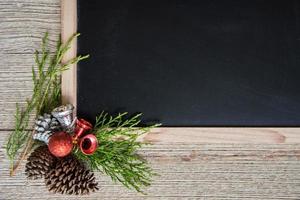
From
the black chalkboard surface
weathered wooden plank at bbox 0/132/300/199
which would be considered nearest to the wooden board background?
weathered wooden plank at bbox 0/132/300/199

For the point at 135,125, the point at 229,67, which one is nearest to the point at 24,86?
the point at 135,125

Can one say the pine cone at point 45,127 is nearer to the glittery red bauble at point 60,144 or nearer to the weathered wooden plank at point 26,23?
the glittery red bauble at point 60,144

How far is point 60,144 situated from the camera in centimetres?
99

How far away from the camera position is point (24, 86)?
1.14 meters

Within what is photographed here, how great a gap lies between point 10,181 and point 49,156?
20cm

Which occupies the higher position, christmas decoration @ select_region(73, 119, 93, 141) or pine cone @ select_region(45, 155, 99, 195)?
christmas decoration @ select_region(73, 119, 93, 141)

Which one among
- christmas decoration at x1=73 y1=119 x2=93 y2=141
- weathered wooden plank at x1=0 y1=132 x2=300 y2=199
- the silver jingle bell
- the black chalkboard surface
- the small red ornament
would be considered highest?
the black chalkboard surface

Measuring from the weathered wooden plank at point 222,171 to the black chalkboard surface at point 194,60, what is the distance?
10 centimetres

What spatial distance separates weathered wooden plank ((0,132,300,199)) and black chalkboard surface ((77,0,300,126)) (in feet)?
0.33

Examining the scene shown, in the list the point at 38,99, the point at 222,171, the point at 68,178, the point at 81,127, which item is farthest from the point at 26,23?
the point at 222,171

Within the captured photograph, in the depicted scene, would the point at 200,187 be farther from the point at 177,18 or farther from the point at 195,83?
the point at 177,18

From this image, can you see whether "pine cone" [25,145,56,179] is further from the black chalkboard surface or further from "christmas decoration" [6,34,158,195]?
the black chalkboard surface

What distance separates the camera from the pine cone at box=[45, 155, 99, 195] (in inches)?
39.6

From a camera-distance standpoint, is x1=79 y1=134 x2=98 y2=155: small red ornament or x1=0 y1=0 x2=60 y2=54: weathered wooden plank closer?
x1=79 y1=134 x2=98 y2=155: small red ornament
